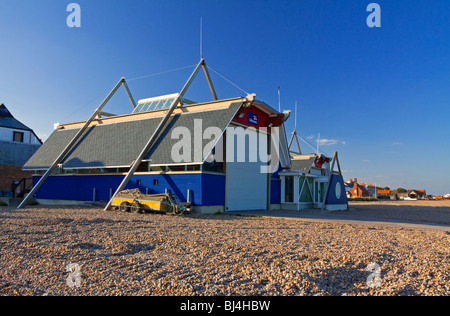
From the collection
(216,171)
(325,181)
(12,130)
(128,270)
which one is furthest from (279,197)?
(12,130)

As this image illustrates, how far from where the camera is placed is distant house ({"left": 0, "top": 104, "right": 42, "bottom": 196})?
36.1 metres

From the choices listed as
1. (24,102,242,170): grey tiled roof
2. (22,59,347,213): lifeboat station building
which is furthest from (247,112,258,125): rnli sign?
(24,102,242,170): grey tiled roof

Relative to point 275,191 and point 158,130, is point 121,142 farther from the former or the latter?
point 275,191

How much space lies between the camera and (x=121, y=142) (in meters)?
23.9

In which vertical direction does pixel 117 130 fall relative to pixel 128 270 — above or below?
above

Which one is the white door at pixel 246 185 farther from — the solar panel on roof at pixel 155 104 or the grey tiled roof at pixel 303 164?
the grey tiled roof at pixel 303 164

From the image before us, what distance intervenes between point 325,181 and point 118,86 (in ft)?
58.8

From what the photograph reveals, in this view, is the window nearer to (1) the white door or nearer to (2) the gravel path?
(1) the white door

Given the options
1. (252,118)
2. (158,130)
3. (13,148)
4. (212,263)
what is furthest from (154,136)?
(13,148)

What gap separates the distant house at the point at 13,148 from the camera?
118 ft

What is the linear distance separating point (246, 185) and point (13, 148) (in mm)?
28873

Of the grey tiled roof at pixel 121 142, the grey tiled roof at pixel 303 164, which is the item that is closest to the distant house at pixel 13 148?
the grey tiled roof at pixel 121 142

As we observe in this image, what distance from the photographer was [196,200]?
18.6m
